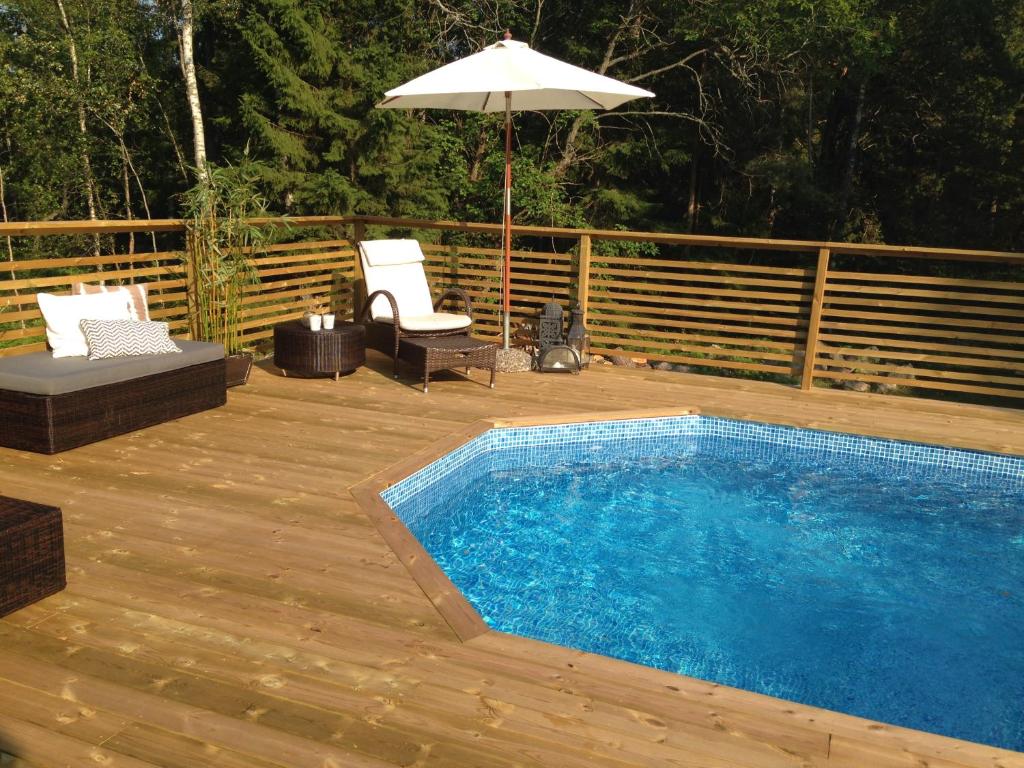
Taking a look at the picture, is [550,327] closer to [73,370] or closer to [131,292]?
[131,292]

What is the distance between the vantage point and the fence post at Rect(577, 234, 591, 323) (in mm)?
6895

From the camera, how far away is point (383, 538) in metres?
3.40

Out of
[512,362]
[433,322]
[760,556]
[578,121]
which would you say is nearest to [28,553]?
[760,556]

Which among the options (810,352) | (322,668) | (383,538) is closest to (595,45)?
(810,352)

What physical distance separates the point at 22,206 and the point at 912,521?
55.6ft

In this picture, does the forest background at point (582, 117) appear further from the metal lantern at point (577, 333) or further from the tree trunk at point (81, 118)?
the metal lantern at point (577, 333)

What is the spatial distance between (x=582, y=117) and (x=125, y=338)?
10.9 meters

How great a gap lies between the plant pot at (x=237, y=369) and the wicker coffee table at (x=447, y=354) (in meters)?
1.12

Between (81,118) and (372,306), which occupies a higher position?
(81,118)

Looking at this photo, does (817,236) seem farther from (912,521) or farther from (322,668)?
(322,668)

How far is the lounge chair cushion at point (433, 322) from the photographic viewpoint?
20.0 feet

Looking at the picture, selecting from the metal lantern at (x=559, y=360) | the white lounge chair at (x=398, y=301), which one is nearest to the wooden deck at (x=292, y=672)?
the white lounge chair at (x=398, y=301)

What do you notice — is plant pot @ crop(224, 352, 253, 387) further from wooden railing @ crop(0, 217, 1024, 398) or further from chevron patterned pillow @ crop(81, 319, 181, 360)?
chevron patterned pillow @ crop(81, 319, 181, 360)

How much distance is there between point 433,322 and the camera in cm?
618
